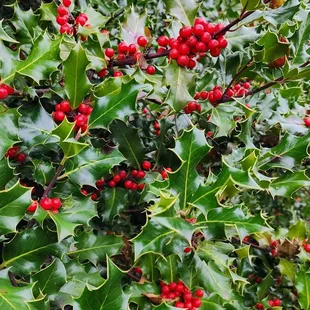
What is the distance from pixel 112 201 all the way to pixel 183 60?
1.88 ft

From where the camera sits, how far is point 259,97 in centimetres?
189

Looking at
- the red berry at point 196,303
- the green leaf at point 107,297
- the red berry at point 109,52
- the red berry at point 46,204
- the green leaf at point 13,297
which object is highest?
the red berry at point 109,52

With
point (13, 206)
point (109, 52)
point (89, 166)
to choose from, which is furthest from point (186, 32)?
point (13, 206)

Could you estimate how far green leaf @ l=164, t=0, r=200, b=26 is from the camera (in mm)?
1406

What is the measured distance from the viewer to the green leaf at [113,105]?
1265 mm

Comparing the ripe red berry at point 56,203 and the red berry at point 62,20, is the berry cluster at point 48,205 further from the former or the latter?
the red berry at point 62,20

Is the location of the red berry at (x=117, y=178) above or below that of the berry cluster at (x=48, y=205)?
below

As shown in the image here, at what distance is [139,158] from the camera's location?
5.38 ft

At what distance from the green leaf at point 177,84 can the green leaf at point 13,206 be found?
0.52 metres

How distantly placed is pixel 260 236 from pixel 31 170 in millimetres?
1043

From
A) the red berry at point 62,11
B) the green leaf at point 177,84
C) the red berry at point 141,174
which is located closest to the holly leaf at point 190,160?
the green leaf at point 177,84

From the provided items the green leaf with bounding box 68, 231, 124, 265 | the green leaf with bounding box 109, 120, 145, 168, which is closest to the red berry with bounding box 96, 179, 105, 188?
the green leaf with bounding box 109, 120, 145, 168

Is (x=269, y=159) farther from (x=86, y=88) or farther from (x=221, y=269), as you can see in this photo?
(x=86, y=88)

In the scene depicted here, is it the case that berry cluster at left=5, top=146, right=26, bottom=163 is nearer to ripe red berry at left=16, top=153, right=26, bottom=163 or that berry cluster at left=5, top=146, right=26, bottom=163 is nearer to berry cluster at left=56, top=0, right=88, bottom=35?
Result: ripe red berry at left=16, top=153, right=26, bottom=163
